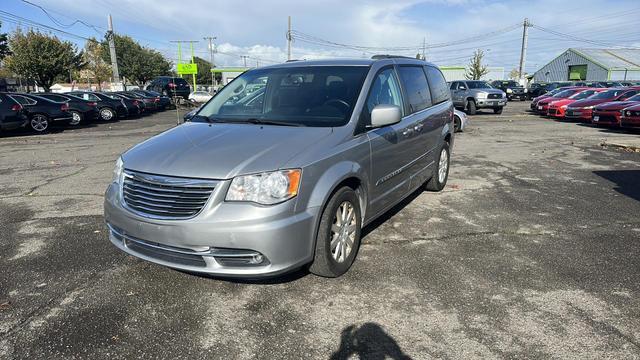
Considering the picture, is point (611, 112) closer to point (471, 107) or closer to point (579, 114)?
point (579, 114)

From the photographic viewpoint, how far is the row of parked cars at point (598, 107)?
14.4 metres

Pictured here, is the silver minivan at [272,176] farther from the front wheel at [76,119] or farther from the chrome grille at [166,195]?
the front wheel at [76,119]

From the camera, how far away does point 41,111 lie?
16562mm

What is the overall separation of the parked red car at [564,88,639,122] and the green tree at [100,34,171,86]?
5567cm

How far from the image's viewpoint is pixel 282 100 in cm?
434

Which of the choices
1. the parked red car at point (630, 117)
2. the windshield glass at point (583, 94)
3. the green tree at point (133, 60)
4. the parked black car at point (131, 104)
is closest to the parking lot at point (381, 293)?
the parked red car at point (630, 117)

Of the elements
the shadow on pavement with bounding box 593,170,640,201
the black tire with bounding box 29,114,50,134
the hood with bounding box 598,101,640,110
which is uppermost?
the hood with bounding box 598,101,640,110

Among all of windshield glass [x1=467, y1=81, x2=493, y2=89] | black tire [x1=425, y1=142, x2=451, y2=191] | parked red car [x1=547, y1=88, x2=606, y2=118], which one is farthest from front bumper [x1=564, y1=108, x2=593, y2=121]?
black tire [x1=425, y1=142, x2=451, y2=191]

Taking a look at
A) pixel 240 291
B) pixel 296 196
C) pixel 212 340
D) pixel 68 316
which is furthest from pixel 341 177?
pixel 68 316

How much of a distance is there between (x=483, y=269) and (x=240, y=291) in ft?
7.08

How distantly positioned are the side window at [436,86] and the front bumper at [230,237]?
3.56 meters

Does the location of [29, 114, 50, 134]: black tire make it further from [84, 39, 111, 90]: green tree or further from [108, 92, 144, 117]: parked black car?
[84, 39, 111, 90]: green tree

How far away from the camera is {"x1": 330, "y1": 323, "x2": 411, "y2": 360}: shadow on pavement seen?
275 cm

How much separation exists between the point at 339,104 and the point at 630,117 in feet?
46.3
